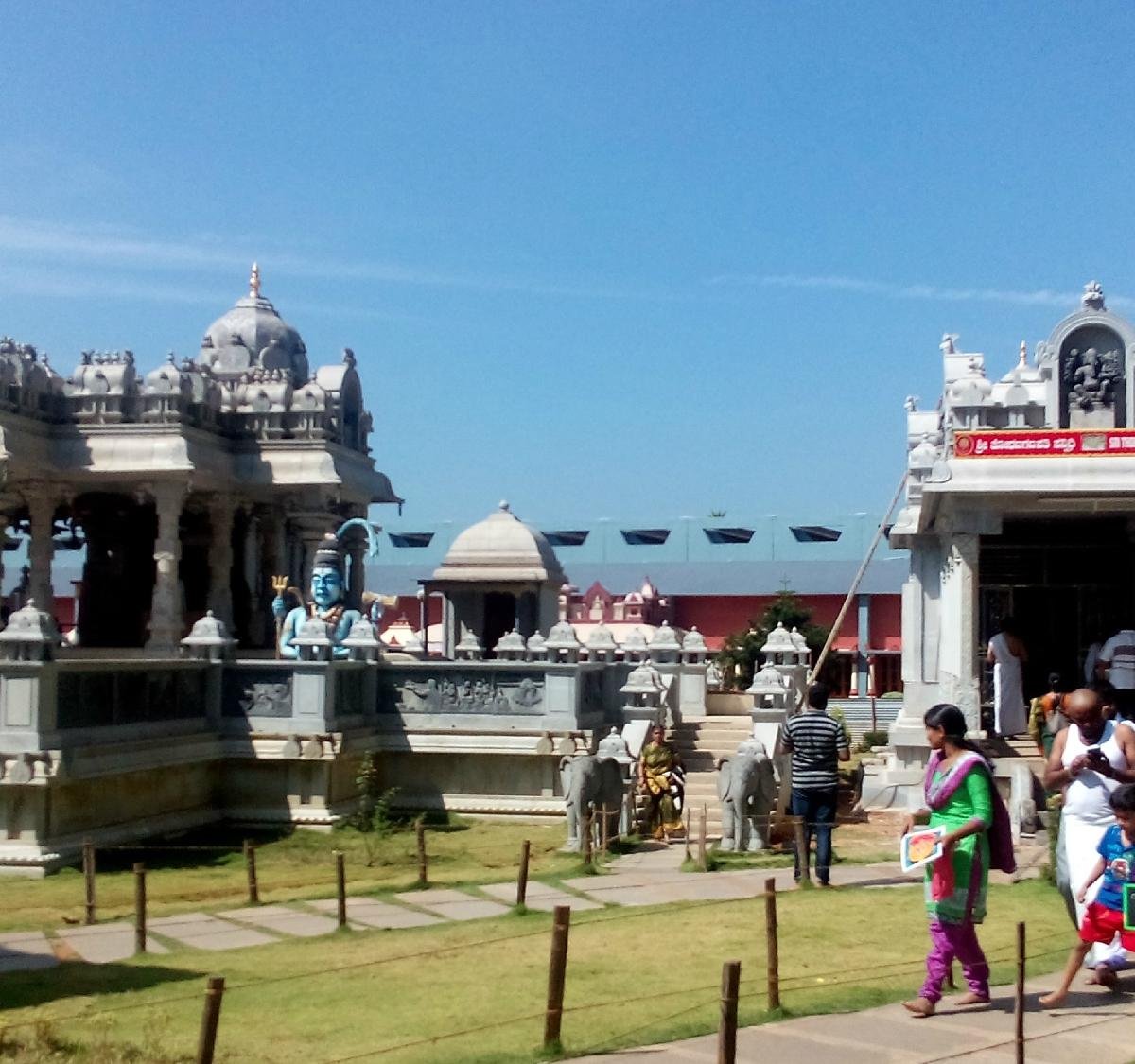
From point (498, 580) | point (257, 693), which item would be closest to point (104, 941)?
point (257, 693)

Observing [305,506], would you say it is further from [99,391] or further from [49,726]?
[49,726]

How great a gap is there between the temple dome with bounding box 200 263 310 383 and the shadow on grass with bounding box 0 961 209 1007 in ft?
72.0

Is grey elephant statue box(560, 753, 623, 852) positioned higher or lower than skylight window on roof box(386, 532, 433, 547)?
lower

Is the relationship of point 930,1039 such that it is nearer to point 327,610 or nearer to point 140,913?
point 140,913

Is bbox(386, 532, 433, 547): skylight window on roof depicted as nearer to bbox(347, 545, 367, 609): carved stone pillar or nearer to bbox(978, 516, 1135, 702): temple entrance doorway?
bbox(347, 545, 367, 609): carved stone pillar

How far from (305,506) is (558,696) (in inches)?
424

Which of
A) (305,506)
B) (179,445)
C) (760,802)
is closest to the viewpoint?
(760,802)

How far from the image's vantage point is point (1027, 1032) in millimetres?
7215

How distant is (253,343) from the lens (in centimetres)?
3195

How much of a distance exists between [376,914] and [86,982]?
2668 mm

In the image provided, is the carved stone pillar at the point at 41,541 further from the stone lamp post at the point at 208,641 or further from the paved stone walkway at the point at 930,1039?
the paved stone walkway at the point at 930,1039

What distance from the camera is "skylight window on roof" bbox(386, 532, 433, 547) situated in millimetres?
63875

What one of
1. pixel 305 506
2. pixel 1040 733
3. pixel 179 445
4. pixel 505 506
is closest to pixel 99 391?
pixel 179 445

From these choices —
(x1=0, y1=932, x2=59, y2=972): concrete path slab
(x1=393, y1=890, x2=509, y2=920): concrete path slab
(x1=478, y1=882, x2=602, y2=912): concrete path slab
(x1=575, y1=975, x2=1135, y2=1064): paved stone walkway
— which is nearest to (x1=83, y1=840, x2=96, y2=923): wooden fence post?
(x1=0, y1=932, x2=59, y2=972): concrete path slab
